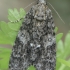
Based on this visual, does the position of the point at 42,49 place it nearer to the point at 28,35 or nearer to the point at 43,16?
the point at 28,35

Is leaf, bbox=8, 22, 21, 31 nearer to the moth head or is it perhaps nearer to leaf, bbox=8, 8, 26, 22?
leaf, bbox=8, 8, 26, 22

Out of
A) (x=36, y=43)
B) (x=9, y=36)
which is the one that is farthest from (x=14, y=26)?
(x=36, y=43)

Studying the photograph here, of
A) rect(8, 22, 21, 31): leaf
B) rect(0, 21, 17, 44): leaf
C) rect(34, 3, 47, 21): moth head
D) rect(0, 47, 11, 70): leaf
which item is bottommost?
rect(0, 47, 11, 70): leaf

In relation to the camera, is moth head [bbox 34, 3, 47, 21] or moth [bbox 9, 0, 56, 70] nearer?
moth [bbox 9, 0, 56, 70]

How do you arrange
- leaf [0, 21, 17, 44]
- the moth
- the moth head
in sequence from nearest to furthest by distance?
leaf [0, 21, 17, 44], the moth, the moth head

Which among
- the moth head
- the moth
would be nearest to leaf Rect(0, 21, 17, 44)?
the moth

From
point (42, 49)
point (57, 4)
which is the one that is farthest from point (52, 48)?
point (57, 4)

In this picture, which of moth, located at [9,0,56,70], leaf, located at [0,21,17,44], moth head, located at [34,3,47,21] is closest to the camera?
leaf, located at [0,21,17,44]

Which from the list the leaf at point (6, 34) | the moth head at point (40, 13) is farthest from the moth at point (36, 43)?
the leaf at point (6, 34)
